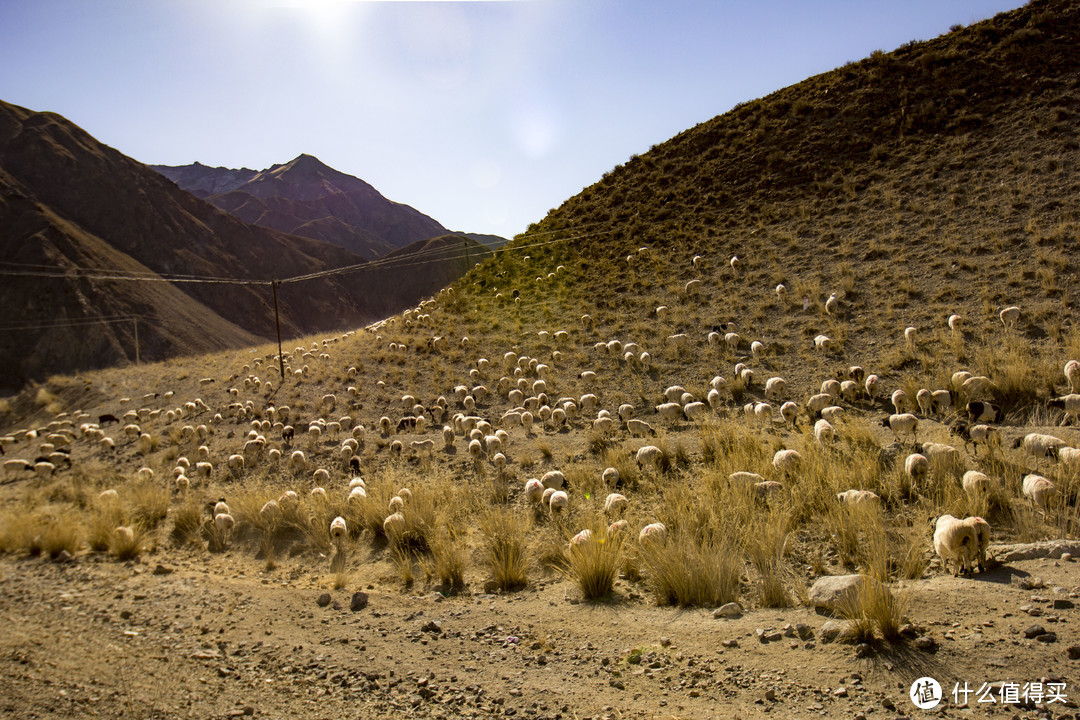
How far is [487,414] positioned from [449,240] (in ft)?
275

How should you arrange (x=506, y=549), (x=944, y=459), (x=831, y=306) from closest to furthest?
(x=506, y=549), (x=944, y=459), (x=831, y=306)

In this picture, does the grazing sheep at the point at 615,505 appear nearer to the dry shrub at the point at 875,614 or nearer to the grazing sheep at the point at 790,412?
the dry shrub at the point at 875,614

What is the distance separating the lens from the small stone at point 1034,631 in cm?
351

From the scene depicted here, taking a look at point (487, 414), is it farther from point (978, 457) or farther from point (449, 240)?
point (449, 240)

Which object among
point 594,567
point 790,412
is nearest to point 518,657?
point 594,567

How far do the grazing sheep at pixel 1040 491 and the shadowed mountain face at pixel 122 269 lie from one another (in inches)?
1801

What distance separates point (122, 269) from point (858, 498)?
69832mm

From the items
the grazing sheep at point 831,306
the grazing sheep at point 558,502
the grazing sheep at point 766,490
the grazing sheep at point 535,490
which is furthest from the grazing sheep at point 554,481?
the grazing sheep at point 831,306

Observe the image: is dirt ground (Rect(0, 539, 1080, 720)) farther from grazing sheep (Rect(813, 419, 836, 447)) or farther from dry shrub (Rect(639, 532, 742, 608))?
grazing sheep (Rect(813, 419, 836, 447))

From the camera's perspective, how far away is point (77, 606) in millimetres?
5934

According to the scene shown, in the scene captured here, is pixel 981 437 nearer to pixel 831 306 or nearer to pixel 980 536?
pixel 980 536

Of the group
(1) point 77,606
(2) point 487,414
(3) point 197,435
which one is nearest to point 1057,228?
(2) point 487,414

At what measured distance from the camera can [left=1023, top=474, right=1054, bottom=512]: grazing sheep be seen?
17.5ft

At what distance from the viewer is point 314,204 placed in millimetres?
143875
